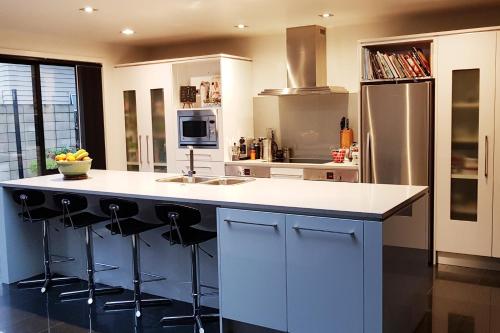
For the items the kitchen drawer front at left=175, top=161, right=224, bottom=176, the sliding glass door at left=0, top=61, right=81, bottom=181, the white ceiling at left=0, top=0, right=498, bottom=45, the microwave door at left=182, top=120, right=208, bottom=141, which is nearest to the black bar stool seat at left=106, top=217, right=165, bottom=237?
the white ceiling at left=0, top=0, right=498, bottom=45

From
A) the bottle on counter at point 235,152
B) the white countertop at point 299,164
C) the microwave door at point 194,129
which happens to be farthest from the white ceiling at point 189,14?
the white countertop at point 299,164

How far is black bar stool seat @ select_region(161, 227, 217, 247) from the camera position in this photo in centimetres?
336

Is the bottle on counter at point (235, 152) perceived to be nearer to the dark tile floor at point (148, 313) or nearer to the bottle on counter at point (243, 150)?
the bottle on counter at point (243, 150)

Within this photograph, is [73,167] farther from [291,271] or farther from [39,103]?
[291,271]

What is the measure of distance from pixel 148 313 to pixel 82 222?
88cm

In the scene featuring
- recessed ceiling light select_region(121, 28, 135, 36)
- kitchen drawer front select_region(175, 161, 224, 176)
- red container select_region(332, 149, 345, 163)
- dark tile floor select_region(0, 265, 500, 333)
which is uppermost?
recessed ceiling light select_region(121, 28, 135, 36)

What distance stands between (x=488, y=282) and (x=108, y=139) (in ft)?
15.8

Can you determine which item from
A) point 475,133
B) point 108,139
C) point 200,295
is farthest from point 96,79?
point 475,133

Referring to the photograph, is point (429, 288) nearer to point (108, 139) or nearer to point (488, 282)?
point (488, 282)

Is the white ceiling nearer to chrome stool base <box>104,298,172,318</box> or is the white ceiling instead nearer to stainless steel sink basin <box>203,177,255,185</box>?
stainless steel sink basin <box>203,177,255,185</box>

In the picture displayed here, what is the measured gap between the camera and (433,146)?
4.85 meters

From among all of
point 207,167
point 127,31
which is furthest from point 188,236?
point 127,31

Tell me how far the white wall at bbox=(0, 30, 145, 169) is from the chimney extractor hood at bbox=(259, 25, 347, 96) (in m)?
2.31

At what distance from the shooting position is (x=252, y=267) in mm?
3105
